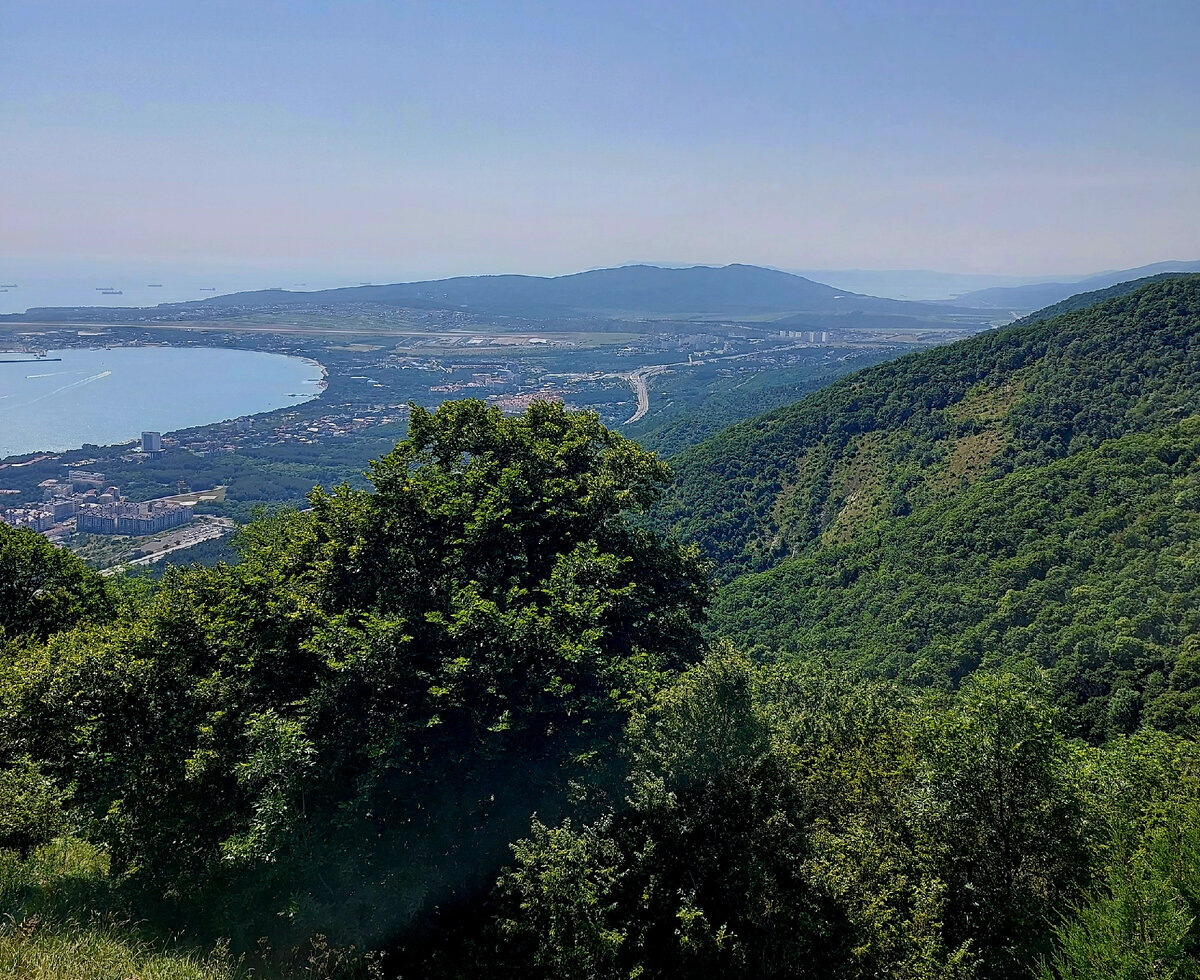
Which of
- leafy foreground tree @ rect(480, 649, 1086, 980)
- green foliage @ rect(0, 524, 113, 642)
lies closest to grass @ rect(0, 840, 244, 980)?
leafy foreground tree @ rect(480, 649, 1086, 980)

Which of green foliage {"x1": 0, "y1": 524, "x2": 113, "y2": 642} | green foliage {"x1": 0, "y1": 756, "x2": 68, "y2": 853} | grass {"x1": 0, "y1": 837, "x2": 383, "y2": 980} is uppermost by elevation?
green foliage {"x1": 0, "y1": 524, "x2": 113, "y2": 642}

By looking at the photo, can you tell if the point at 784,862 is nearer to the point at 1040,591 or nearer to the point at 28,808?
the point at 28,808

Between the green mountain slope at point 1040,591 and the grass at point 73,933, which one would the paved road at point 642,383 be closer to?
the green mountain slope at point 1040,591

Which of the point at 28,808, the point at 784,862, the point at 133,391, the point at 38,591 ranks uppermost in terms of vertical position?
the point at 133,391

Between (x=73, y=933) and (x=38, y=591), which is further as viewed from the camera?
(x=38, y=591)

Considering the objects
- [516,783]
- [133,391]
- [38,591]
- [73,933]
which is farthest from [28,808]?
[133,391]

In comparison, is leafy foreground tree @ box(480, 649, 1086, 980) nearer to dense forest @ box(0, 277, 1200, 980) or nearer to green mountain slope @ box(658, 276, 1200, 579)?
dense forest @ box(0, 277, 1200, 980)

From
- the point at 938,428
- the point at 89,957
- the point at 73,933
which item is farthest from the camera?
the point at 938,428
